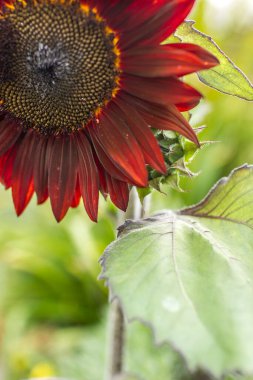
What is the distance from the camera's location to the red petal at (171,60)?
0.50 meters

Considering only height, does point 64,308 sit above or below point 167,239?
below

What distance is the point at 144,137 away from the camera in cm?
56

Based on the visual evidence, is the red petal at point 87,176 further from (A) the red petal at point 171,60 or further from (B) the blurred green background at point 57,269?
(B) the blurred green background at point 57,269

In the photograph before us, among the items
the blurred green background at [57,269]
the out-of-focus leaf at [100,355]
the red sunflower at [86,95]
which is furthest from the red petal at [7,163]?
the blurred green background at [57,269]

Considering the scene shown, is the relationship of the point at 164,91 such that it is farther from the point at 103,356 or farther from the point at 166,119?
the point at 103,356

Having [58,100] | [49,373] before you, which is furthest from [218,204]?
[49,373]

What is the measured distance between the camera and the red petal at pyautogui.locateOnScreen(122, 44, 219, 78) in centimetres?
50

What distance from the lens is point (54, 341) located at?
1953mm

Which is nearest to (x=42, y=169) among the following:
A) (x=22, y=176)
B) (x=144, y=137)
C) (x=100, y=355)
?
(x=22, y=176)

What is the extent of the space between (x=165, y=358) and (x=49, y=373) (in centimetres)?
33

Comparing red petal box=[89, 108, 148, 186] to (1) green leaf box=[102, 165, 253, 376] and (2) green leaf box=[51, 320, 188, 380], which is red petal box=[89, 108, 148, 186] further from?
(2) green leaf box=[51, 320, 188, 380]

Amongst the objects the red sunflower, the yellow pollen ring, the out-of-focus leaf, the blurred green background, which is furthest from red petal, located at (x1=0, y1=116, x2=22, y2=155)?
the blurred green background

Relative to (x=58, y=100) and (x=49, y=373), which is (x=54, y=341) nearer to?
(x=49, y=373)

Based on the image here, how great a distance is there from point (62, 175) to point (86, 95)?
82 mm
